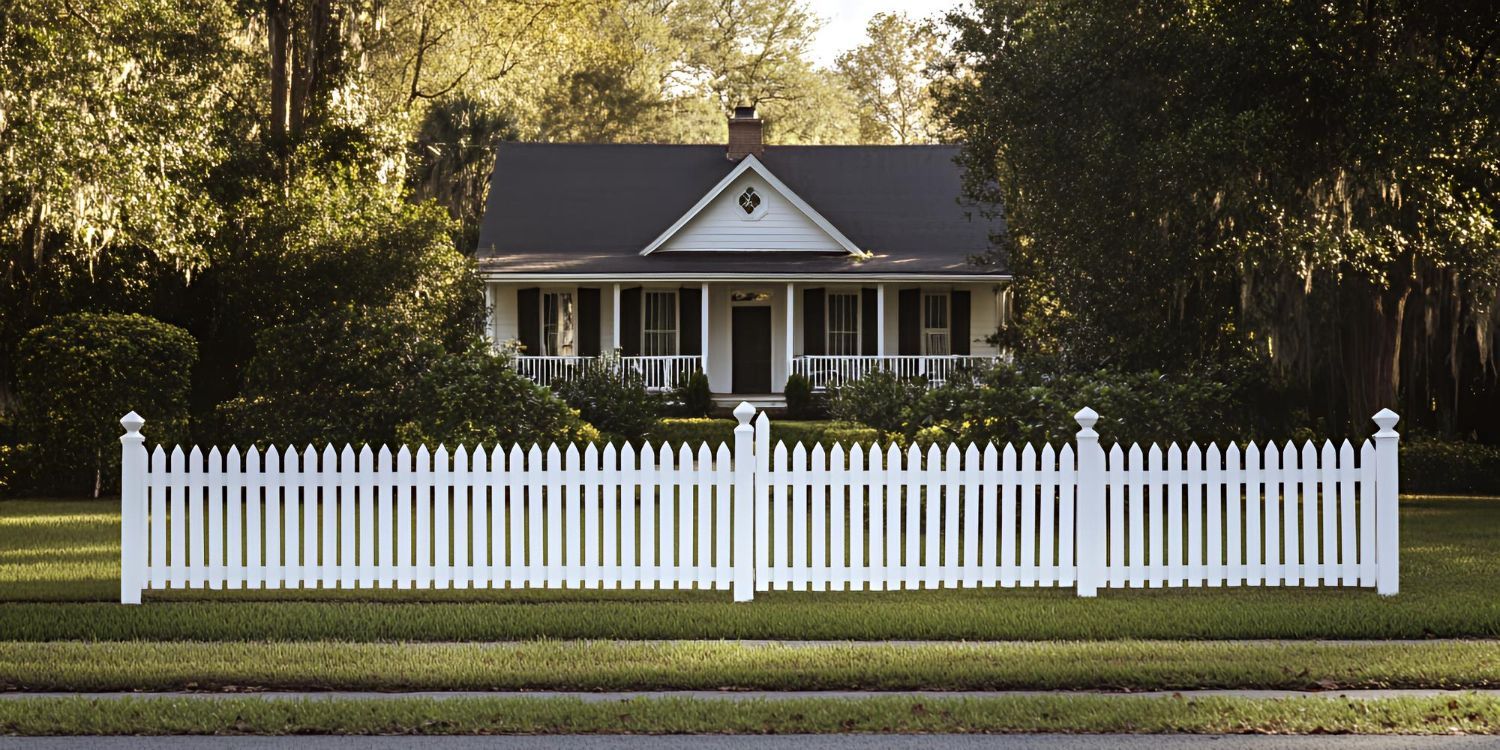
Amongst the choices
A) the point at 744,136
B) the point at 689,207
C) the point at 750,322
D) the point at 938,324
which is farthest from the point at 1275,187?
the point at 744,136

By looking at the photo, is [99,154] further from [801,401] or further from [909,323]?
[909,323]

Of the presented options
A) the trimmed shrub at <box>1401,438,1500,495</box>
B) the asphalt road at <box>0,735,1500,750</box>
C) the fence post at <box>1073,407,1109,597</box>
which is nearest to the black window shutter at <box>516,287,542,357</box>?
the trimmed shrub at <box>1401,438,1500,495</box>

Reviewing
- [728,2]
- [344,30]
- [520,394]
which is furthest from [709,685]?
[728,2]

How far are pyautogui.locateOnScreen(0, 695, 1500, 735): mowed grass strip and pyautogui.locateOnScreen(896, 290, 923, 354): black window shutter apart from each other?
2399 cm

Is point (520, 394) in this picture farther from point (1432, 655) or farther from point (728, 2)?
point (728, 2)

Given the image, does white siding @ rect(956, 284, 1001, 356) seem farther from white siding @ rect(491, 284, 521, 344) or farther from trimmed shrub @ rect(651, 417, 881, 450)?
white siding @ rect(491, 284, 521, 344)

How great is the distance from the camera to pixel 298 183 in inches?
887

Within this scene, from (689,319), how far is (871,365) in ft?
13.5

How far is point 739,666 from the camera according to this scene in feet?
24.6

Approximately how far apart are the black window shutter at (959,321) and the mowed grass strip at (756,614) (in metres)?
19.9

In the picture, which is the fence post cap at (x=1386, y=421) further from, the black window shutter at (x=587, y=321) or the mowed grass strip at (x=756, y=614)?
the black window shutter at (x=587, y=321)

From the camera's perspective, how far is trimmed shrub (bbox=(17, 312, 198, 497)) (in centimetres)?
1809

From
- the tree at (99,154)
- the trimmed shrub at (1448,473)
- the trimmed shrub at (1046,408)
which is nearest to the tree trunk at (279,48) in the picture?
the tree at (99,154)

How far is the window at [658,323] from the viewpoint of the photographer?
3072 centimetres
